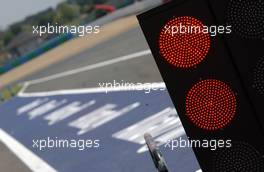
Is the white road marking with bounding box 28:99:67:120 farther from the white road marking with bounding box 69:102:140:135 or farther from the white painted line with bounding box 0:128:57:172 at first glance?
the white road marking with bounding box 69:102:140:135

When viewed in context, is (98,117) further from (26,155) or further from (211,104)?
(211,104)

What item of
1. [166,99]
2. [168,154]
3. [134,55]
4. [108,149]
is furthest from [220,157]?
[134,55]

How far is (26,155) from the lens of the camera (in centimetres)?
1160

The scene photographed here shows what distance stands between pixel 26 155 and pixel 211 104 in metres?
8.71

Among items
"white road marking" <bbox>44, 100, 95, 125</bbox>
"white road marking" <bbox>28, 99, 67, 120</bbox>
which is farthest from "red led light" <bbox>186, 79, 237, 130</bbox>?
"white road marking" <bbox>28, 99, 67, 120</bbox>

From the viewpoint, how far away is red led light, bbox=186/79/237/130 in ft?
11.3

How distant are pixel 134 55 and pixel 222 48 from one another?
18485mm

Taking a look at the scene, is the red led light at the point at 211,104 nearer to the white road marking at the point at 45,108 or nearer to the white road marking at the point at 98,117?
the white road marking at the point at 98,117

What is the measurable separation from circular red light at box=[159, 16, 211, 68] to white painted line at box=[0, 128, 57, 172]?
6.44 meters

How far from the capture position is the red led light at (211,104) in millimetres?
3430

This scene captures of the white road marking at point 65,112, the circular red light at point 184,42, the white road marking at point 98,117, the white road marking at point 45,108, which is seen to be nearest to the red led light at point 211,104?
the circular red light at point 184,42

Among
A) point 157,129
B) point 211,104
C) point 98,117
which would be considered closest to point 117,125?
point 98,117

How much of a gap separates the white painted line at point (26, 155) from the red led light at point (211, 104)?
635 centimetres

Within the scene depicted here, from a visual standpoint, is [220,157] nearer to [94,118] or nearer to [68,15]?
[94,118]
